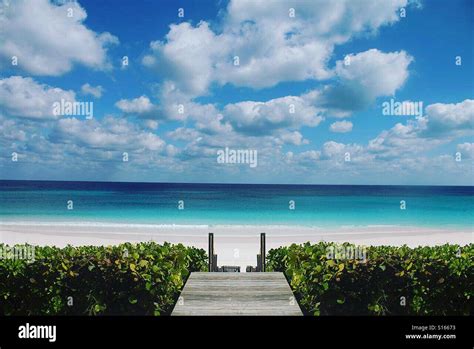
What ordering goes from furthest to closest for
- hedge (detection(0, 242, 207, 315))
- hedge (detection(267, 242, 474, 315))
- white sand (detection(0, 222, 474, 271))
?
white sand (detection(0, 222, 474, 271))
hedge (detection(267, 242, 474, 315))
hedge (detection(0, 242, 207, 315))

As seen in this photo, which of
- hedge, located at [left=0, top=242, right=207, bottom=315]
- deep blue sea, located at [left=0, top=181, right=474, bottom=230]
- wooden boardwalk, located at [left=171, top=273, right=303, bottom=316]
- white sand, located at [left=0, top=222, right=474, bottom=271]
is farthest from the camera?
deep blue sea, located at [left=0, top=181, right=474, bottom=230]

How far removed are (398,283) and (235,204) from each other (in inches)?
1922

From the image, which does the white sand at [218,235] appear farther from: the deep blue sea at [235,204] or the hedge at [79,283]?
the hedge at [79,283]

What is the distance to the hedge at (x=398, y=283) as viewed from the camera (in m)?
7.48

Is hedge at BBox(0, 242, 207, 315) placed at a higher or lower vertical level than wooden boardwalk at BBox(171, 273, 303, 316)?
higher

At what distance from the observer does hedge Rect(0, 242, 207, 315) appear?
288 inches

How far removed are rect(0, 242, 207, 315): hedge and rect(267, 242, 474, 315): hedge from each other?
2.90 metres

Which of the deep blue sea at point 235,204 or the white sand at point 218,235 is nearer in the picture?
the white sand at point 218,235

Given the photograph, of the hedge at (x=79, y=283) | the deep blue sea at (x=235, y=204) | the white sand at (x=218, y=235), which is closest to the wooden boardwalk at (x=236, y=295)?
the hedge at (x=79, y=283)

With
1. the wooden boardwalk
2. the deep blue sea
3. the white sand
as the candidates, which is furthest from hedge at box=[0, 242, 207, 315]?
the deep blue sea

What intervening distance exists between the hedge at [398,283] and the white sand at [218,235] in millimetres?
14037

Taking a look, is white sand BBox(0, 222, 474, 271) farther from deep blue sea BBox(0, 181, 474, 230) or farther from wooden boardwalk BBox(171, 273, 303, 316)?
wooden boardwalk BBox(171, 273, 303, 316)

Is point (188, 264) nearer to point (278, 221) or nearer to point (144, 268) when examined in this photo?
point (144, 268)

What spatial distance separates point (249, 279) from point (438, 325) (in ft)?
12.9
